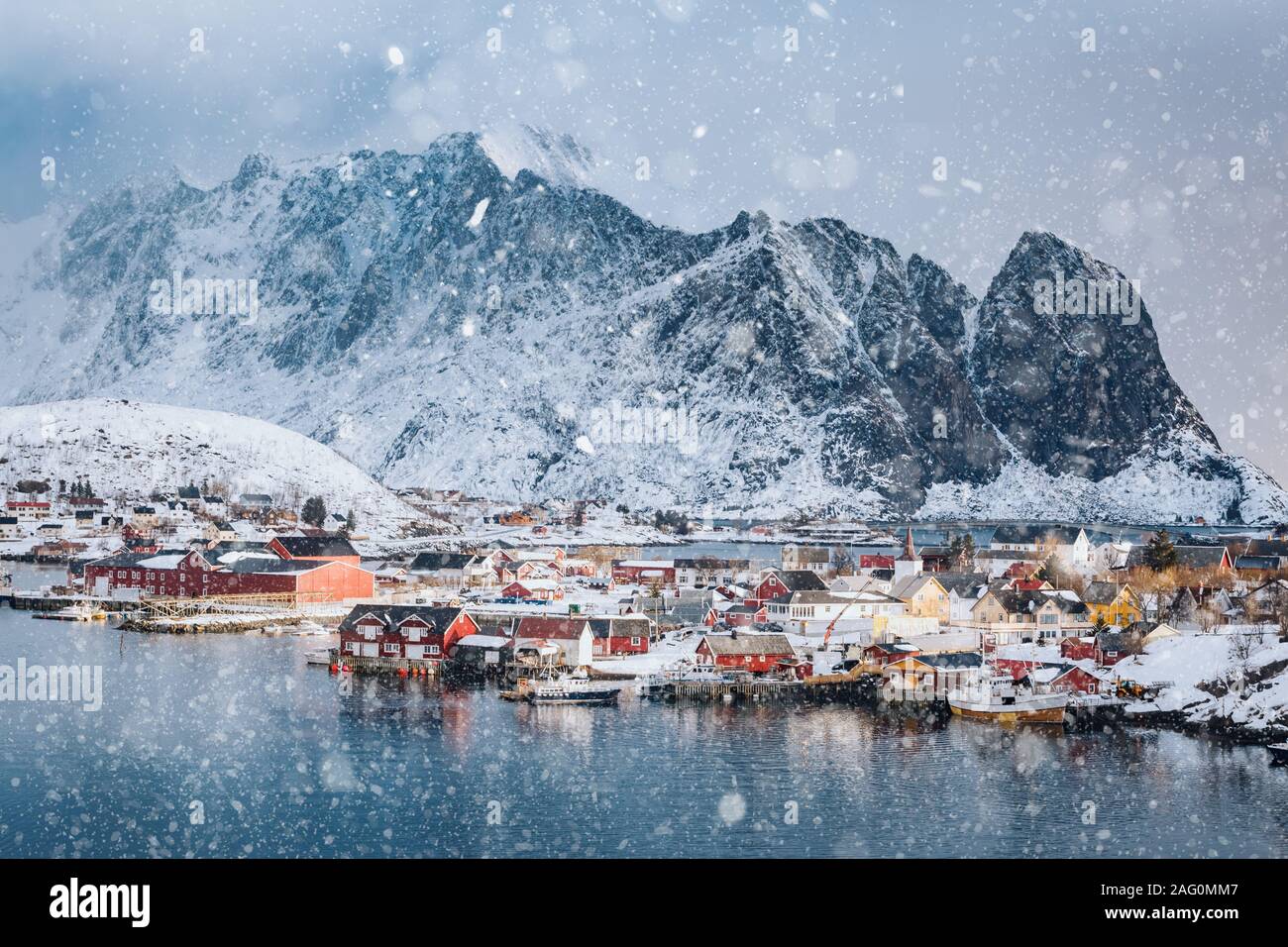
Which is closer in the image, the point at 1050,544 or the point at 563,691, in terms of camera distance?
the point at 563,691

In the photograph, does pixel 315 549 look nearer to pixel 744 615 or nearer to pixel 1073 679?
pixel 744 615

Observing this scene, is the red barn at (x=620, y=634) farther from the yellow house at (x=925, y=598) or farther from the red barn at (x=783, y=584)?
the yellow house at (x=925, y=598)

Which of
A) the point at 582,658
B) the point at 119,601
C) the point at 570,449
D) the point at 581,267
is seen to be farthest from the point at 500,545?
the point at 581,267

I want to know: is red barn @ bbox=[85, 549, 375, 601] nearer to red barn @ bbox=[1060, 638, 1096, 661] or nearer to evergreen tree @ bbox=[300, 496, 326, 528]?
evergreen tree @ bbox=[300, 496, 326, 528]

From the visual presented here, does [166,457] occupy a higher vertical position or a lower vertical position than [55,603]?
higher

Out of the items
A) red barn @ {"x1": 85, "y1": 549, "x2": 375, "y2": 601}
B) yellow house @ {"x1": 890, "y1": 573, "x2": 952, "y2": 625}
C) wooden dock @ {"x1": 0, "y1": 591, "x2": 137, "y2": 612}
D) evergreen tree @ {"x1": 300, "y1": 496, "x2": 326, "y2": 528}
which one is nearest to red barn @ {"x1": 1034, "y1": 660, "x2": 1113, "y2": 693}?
yellow house @ {"x1": 890, "y1": 573, "x2": 952, "y2": 625}

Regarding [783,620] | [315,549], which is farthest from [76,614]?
[783,620]
